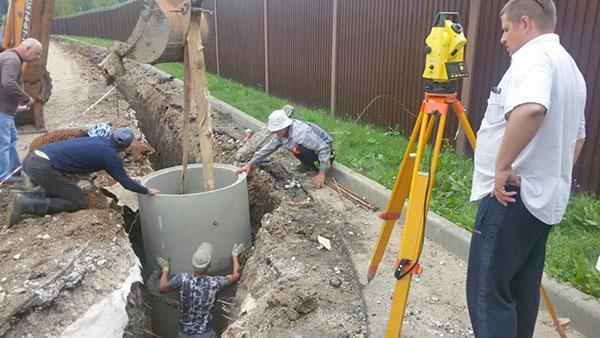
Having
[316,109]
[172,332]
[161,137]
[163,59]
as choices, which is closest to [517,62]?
[163,59]

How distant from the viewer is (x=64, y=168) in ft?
16.4

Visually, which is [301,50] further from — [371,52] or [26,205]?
[26,205]

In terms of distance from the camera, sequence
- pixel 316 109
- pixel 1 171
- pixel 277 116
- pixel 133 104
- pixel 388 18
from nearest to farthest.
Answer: pixel 277 116
pixel 1 171
pixel 388 18
pixel 316 109
pixel 133 104

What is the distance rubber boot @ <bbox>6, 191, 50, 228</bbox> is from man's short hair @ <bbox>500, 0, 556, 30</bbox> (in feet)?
15.0

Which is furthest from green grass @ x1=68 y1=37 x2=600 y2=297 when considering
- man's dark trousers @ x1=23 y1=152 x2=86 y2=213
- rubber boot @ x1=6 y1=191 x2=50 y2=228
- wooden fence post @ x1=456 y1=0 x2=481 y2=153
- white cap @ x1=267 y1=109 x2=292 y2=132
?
rubber boot @ x1=6 y1=191 x2=50 y2=228

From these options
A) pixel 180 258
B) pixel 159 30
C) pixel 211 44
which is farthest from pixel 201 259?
pixel 211 44

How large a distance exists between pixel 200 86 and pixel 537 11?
316 centimetres

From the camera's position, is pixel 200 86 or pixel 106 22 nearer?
pixel 200 86

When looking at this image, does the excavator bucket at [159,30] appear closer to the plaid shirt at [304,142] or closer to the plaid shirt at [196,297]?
the plaid shirt at [304,142]

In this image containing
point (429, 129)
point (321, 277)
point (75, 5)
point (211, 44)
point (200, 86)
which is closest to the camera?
point (429, 129)

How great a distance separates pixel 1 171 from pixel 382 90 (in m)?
5.07

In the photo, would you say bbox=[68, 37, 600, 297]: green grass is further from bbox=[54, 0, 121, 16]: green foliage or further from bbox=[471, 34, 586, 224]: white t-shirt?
bbox=[54, 0, 121, 16]: green foliage

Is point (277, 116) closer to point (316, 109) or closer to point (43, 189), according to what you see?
point (43, 189)

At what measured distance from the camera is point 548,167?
2.18 meters
